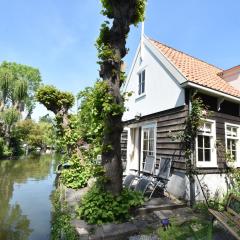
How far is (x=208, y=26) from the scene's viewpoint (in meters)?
9.71

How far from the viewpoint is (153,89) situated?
9516 mm

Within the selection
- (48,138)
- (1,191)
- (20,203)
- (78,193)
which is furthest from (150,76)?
(48,138)

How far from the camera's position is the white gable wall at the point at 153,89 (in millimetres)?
8102

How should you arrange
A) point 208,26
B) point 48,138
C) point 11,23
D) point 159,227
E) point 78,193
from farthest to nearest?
point 48,138 < point 11,23 < point 208,26 < point 78,193 < point 159,227

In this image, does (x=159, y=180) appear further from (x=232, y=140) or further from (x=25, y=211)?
(x=25, y=211)

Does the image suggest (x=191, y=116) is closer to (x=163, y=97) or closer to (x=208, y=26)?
(x=163, y=97)

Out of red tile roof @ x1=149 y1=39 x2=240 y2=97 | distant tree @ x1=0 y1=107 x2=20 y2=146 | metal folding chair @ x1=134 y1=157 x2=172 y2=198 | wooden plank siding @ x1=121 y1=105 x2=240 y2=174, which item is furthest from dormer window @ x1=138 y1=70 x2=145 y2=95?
distant tree @ x1=0 y1=107 x2=20 y2=146

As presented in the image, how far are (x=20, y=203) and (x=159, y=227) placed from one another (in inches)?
230

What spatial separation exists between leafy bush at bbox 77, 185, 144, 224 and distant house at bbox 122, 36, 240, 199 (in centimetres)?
243

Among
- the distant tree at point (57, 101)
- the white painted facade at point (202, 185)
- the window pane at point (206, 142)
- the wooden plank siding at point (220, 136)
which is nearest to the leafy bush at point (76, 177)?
the distant tree at point (57, 101)

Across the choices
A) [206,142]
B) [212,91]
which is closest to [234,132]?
[206,142]

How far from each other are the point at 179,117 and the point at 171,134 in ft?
2.23

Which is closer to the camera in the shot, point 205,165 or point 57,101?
point 205,165

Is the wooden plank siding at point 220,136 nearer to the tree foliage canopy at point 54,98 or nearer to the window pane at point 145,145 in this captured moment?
the window pane at point 145,145
